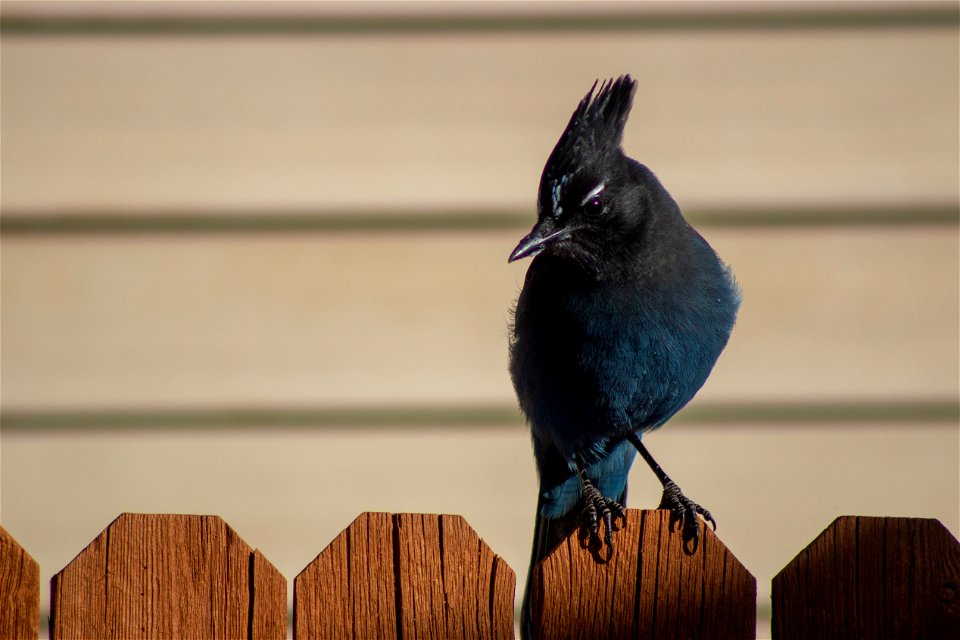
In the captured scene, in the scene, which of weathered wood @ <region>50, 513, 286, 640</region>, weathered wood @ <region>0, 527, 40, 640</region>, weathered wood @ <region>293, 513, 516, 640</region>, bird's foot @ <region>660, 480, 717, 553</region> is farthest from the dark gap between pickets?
weathered wood @ <region>0, 527, 40, 640</region>

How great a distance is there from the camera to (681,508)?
91.7 inches

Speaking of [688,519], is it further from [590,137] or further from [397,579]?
[590,137]

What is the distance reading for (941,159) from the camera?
3.64 metres

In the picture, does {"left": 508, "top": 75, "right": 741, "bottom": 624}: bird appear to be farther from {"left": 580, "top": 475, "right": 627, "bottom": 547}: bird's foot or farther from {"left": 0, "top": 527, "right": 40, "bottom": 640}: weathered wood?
{"left": 0, "top": 527, "right": 40, "bottom": 640}: weathered wood

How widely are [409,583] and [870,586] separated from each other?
79 centimetres

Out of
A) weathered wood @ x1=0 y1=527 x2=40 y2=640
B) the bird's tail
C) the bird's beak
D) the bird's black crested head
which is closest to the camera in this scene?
weathered wood @ x1=0 y1=527 x2=40 y2=640

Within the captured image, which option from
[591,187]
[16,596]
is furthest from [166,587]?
[591,187]

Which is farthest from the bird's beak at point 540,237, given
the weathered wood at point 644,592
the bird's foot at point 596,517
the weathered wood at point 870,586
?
the weathered wood at point 870,586

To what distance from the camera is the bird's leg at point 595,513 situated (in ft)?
6.53

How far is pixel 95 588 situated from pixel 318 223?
1890mm

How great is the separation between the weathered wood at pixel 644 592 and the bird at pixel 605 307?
2.38 ft

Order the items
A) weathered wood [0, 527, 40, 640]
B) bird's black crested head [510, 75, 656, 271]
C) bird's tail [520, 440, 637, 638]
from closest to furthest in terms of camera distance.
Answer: weathered wood [0, 527, 40, 640]
bird's black crested head [510, 75, 656, 271]
bird's tail [520, 440, 637, 638]

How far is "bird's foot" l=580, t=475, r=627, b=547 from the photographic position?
1.98 m

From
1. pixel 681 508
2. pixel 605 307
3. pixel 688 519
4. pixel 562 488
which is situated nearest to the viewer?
pixel 688 519
